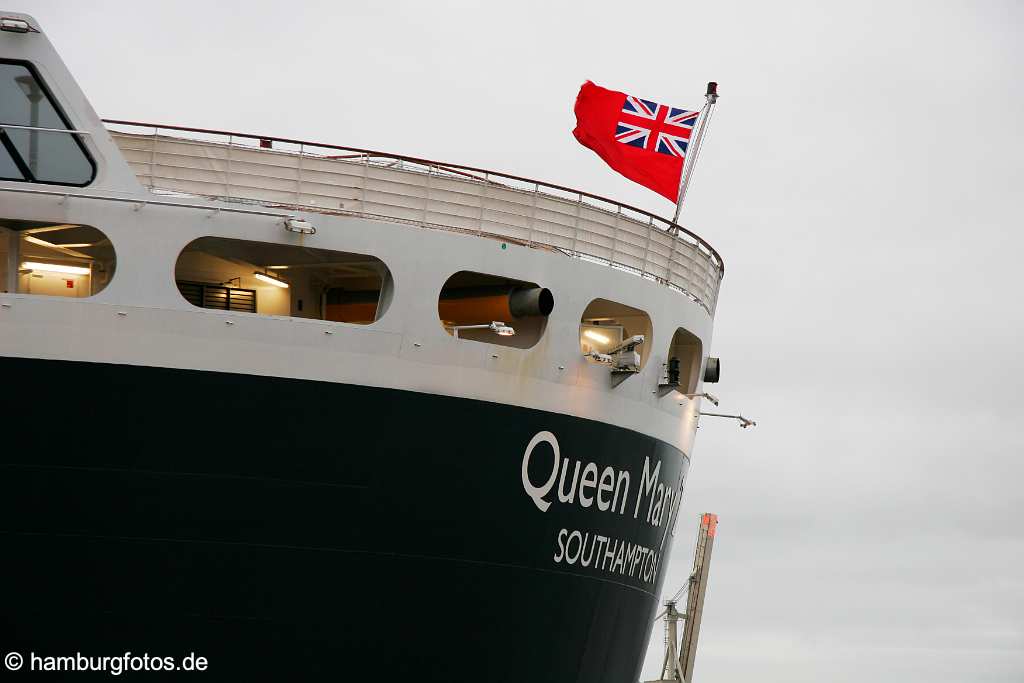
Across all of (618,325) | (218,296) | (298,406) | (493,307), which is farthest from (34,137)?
(618,325)

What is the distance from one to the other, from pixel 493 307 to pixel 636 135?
4.54 meters

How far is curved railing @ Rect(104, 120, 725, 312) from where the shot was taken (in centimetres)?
1961

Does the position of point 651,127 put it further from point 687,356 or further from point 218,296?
point 218,296

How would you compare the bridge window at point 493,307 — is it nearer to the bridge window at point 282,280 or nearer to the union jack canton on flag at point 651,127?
the bridge window at point 282,280

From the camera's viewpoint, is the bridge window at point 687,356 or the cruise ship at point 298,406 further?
the bridge window at point 687,356

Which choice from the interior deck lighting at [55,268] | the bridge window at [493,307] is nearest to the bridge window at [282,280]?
the bridge window at [493,307]

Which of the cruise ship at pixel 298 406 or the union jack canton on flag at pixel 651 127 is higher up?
the union jack canton on flag at pixel 651 127

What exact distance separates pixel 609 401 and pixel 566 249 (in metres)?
2.41

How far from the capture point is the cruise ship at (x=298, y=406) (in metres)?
17.9

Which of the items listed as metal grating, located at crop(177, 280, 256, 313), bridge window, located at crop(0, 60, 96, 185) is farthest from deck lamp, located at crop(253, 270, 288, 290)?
bridge window, located at crop(0, 60, 96, 185)

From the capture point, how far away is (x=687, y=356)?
25375 mm

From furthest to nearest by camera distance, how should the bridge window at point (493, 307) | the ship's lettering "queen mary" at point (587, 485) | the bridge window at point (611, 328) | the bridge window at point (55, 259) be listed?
the bridge window at point (611, 328) < the bridge window at point (493, 307) < the ship's lettering "queen mary" at point (587, 485) < the bridge window at point (55, 259)

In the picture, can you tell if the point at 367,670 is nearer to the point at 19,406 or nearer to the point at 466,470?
the point at 466,470

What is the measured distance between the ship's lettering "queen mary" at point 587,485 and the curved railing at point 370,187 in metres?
3.15
